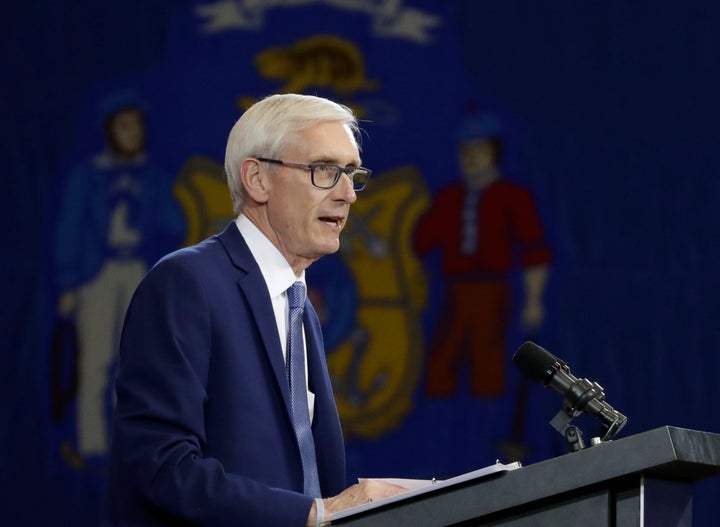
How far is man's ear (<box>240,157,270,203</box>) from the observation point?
8.42ft

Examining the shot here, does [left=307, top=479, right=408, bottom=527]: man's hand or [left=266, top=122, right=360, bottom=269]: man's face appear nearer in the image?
[left=307, top=479, right=408, bottom=527]: man's hand

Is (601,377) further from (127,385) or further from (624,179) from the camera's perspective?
(127,385)

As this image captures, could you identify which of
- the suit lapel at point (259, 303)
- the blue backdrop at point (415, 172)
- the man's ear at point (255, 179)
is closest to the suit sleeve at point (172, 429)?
the suit lapel at point (259, 303)

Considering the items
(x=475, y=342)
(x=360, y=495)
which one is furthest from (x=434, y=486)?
(x=475, y=342)

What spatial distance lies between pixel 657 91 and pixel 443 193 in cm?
109

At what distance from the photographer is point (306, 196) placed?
8.34 ft

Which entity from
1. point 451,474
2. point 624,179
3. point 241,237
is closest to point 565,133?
point 624,179

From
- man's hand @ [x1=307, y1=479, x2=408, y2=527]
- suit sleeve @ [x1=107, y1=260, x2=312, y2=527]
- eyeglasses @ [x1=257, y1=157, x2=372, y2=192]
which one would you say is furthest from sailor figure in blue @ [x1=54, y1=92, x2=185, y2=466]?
man's hand @ [x1=307, y1=479, x2=408, y2=527]

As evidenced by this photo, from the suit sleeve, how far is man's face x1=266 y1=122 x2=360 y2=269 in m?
0.31

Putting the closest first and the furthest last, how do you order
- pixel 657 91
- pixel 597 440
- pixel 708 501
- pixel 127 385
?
1. pixel 597 440
2. pixel 127 385
3. pixel 708 501
4. pixel 657 91

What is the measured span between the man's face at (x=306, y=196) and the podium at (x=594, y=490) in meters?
0.80

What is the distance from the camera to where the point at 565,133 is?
5602 mm

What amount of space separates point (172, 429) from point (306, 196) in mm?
633

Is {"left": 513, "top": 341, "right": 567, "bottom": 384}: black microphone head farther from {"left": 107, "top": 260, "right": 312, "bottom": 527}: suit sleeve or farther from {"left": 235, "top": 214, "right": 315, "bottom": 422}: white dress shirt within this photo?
{"left": 235, "top": 214, "right": 315, "bottom": 422}: white dress shirt
